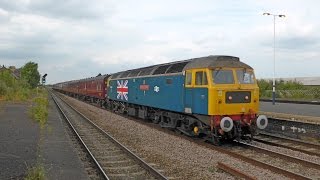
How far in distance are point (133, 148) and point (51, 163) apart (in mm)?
3938

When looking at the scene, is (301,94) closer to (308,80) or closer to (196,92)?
(308,80)

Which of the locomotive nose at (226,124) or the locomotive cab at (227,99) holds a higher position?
the locomotive cab at (227,99)

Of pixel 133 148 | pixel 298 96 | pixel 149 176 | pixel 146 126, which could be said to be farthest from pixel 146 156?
pixel 298 96

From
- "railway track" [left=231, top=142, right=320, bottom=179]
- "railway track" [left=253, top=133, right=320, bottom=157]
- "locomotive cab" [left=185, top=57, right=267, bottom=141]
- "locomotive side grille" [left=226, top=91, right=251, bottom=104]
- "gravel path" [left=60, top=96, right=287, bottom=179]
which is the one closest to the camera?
"gravel path" [left=60, top=96, right=287, bottom=179]

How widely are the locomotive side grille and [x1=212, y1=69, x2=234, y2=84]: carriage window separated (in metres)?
0.45

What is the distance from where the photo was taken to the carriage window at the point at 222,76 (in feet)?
50.7

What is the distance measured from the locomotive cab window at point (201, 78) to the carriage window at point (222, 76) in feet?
1.02

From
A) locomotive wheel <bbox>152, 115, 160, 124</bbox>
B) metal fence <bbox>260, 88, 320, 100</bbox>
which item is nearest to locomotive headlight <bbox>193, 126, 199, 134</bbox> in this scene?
locomotive wheel <bbox>152, 115, 160, 124</bbox>

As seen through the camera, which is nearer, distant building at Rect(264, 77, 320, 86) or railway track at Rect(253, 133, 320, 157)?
railway track at Rect(253, 133, 320, 157)

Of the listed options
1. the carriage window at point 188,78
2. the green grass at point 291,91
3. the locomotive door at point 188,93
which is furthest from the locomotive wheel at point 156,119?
the green grass at point 291,91

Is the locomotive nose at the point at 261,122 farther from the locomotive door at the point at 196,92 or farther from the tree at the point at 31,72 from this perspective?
the tree at the point at 31,72

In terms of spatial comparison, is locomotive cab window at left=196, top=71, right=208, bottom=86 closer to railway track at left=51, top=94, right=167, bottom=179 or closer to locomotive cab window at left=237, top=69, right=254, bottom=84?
locomotive cab window at left=237, top=69, right=254, bottom=84

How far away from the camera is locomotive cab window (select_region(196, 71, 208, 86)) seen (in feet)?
51.1

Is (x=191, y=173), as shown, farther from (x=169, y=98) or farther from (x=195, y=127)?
(x=169, y=98)
